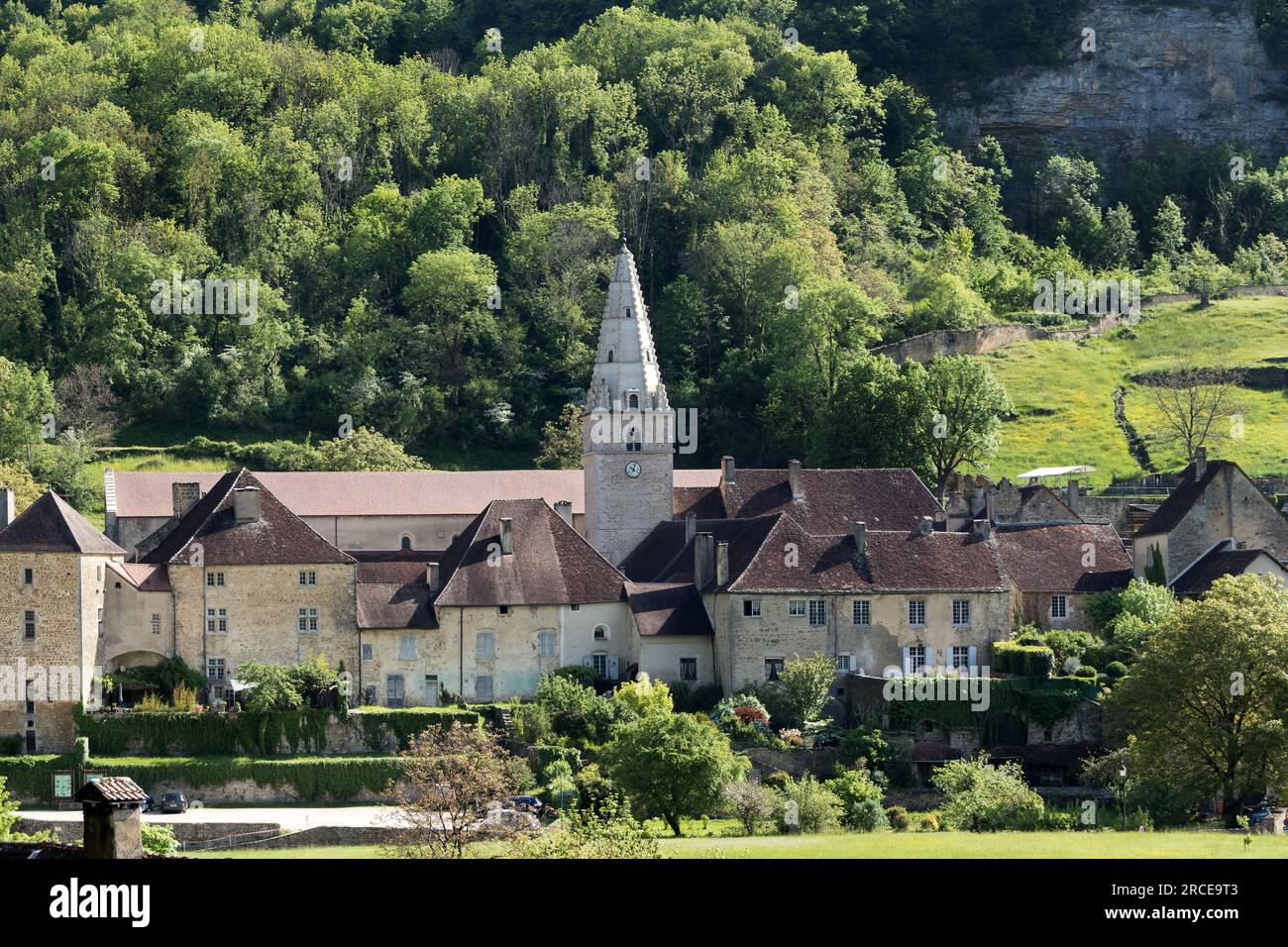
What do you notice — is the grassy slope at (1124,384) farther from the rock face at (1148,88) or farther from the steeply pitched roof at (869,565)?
the steeply pitched roof at (869,565)

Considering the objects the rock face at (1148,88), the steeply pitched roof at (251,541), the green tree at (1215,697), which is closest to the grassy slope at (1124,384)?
the rock face at (1148,88)

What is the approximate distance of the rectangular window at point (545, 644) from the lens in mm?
65750

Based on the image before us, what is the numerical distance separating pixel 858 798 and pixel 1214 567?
1657cm

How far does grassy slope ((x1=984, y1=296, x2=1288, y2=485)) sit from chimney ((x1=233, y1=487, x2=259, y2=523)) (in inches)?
1476

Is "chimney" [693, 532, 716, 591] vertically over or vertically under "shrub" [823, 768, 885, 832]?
over

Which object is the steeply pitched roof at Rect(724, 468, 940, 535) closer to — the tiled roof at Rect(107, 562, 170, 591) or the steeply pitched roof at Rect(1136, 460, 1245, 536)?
the steeply pitched roof at Rect(1136, 460, 1245, 536)

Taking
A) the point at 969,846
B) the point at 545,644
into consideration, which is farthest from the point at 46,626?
the point at 969,846

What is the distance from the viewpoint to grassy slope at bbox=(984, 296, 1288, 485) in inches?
3794

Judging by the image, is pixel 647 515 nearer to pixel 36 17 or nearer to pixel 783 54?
pixel 783 54

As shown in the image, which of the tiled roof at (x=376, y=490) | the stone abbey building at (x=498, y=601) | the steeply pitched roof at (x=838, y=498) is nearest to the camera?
the stone abbey building at (x=498, y=601)

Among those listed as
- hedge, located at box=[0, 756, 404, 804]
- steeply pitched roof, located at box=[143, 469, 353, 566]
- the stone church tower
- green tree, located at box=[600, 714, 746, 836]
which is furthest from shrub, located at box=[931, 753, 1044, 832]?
the stone church tower

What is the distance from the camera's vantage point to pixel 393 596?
65812mm

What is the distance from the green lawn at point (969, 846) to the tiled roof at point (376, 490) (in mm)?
29801
